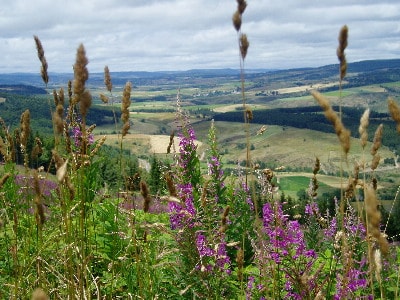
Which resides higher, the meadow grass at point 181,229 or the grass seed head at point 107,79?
the grass seed head at point 107,79

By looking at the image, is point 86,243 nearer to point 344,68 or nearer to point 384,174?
point 344,68

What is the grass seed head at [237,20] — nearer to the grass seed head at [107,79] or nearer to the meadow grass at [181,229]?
the meadow grass at [181,229]

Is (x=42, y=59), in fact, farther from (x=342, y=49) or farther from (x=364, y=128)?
(x=364, y=128)

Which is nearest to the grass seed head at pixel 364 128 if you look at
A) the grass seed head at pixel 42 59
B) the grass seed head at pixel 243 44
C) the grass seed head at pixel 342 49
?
the grass seed head at pixel 342 49

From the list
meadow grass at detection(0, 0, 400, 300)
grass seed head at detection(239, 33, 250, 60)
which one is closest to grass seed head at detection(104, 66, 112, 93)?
meadow grass at detection(0, 0, 400, 300)

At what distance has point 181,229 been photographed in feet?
12.9

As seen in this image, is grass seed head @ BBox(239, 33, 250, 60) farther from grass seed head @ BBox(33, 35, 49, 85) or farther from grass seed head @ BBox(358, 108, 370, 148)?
grass seed head @ BBox(33, 35, 49, 85)

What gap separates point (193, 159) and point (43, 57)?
3.68 m

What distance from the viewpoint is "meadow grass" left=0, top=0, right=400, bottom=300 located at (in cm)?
244

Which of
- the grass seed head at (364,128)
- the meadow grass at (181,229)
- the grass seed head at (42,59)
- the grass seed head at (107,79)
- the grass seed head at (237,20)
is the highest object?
the grass seed head at (237,20)

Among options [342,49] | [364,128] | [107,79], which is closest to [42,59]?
[107,79]

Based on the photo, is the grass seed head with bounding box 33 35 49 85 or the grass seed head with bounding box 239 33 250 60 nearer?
the grass seed head with bounding box 239 33 250 60

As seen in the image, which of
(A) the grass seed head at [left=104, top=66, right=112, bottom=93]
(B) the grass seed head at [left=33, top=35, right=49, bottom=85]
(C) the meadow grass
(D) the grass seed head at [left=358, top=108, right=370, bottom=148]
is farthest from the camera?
(A) the grass seed head at [left=104, top=66, right=112, bottom=93]

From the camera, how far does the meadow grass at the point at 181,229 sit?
2436mm
